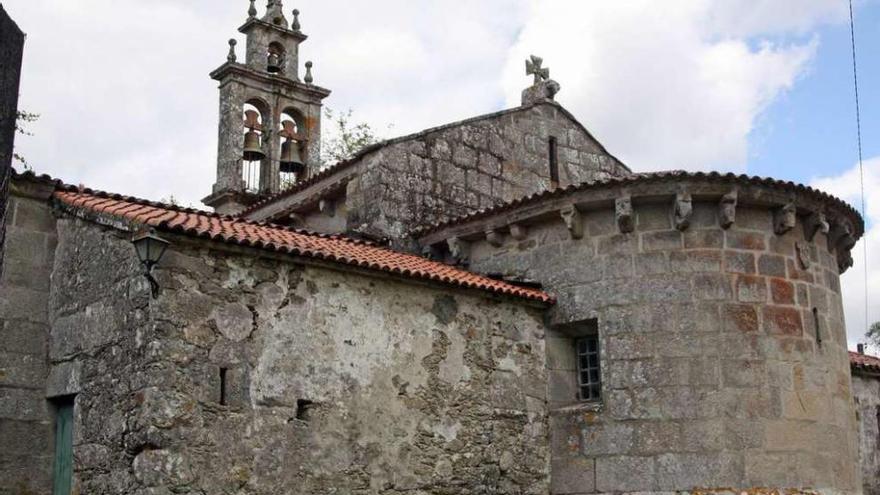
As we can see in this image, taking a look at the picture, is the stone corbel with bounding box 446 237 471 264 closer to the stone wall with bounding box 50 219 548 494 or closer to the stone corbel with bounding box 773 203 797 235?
the stone wall with bounding box 50 219 548 494

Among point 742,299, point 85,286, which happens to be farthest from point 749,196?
point 85,286

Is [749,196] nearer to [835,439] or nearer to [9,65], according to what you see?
[835,439]

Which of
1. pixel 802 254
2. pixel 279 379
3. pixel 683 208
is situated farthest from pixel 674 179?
pixel 279 379

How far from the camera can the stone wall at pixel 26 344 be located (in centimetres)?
853

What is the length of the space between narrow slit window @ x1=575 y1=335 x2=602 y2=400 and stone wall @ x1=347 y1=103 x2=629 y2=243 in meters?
2.99

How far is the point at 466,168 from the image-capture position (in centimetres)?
1354

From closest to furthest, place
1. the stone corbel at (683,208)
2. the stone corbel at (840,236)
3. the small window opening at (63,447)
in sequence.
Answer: the small window opening at (63,447) → the stone corbel at (683,208) → the stone corbel at (840,236)

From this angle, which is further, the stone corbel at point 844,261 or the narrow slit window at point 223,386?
the stone corbel at point 844,261

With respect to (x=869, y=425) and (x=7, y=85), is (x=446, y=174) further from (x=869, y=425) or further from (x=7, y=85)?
(x=7, y=85)

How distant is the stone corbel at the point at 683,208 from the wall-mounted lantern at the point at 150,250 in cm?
506

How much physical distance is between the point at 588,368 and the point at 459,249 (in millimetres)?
2103

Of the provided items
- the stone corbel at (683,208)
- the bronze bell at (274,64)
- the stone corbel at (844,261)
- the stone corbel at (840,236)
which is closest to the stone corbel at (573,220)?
the stone corbel at (683,208)

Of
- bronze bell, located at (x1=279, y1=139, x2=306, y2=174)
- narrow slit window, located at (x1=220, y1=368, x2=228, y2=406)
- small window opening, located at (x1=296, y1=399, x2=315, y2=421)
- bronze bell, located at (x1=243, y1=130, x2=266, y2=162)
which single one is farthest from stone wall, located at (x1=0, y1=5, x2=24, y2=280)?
bronze bell, located at (x1=279, y1=139, x2=306, y2=174)

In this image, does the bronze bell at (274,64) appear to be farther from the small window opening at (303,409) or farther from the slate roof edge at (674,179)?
the small window opening at (303,409)
